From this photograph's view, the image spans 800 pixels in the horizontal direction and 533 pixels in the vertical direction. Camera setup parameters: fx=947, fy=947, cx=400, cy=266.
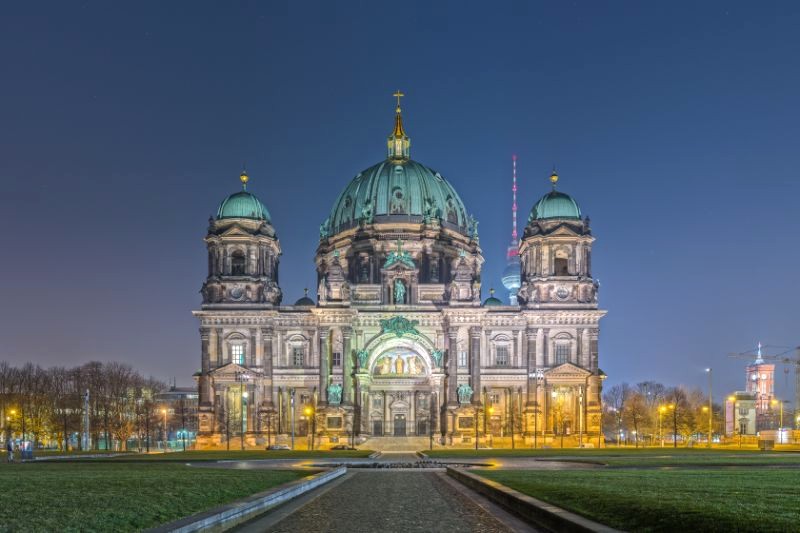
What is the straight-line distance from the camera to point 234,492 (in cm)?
2772

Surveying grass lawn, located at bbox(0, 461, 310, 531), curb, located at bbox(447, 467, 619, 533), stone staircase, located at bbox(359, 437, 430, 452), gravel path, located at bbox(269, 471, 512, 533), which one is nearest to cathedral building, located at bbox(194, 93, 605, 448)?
stone staircase, located at bbox(359, 437, 430, 452)

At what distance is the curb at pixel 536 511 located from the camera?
1873 centimetres

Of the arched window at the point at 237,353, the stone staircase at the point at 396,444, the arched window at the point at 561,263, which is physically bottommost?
the stone staircase at the point at 396,444

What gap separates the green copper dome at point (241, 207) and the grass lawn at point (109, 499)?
8506cm

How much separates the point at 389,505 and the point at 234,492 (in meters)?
4.57

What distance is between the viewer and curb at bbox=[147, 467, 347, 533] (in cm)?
1831

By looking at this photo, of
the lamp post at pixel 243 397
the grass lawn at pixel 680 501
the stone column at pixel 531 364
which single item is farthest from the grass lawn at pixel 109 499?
the stone column at pixel 531 364

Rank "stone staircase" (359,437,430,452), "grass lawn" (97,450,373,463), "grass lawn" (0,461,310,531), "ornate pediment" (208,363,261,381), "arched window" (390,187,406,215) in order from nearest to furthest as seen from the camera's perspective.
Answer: "grass lawn" (0,461,310,531)
"grass lawn" (97,450,373,463)
"stone staircase" (359,437,430,452)
"ornate pediment" (208,363,261,381)
"arched window" (390,187,406,215)

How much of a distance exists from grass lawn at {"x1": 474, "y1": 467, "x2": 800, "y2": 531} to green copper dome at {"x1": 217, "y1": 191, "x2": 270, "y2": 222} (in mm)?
89597

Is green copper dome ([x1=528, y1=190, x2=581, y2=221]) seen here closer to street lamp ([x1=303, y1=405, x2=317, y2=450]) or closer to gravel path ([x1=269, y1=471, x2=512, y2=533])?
street lamp ([x1=303, y1=405, x2=317, y2=450])

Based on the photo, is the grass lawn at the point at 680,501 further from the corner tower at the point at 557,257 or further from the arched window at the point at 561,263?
the arched window at the point at 561,263

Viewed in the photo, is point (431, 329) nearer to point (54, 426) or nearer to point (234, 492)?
point (54, 426)


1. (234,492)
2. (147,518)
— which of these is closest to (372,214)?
(234,492)

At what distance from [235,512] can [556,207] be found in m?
98.5
